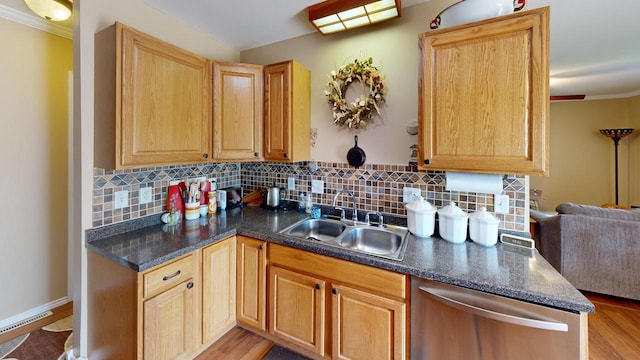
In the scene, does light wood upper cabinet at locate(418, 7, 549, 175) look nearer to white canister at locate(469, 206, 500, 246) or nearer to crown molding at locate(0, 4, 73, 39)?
white canister at locate(469, 206, 500, 246)

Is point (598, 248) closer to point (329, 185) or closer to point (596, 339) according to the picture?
point (596, 339)

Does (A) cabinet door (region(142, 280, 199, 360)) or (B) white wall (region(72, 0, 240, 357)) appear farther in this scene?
(B) white wall (region(72, 0, 240, 357))

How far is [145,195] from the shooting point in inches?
73.5

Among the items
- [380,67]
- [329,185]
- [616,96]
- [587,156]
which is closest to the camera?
[380,67]

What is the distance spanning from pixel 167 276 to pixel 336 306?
0.96 m

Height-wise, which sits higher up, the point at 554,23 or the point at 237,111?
the point at 554,23

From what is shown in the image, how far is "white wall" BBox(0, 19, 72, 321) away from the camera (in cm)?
191

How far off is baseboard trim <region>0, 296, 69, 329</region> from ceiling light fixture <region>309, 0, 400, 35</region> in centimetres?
312

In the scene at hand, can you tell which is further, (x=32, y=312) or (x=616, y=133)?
(x=616, y=133)

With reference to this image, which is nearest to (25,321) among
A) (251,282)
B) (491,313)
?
(251,282)


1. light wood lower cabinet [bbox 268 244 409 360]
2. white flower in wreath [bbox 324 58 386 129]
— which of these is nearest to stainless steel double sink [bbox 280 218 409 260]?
light wood lower cabinet [bbox 268 244 409 360]

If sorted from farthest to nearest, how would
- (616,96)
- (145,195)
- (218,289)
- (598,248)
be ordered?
(616,96) < (598,248) < (145,195) < (218,289)

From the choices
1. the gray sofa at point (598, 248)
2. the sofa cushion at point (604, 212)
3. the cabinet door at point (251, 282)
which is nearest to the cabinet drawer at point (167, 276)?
the cabinet door at point (251, 282)

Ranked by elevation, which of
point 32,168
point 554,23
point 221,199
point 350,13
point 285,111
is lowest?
point 221,199
